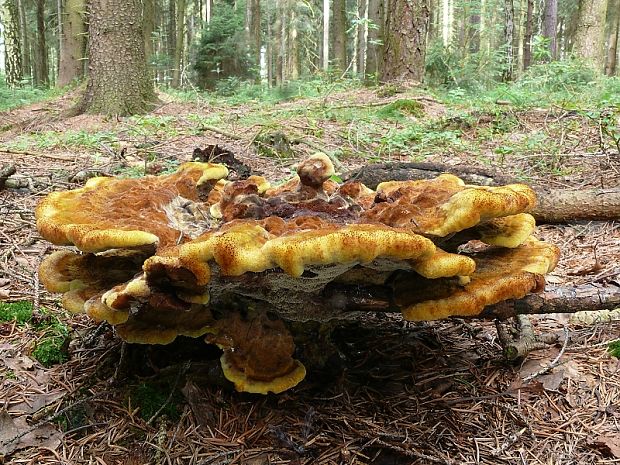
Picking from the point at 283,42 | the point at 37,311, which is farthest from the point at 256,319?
the point at 283,42

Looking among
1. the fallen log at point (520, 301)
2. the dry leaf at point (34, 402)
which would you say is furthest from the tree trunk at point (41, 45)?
the fallen log at point (520, 301)

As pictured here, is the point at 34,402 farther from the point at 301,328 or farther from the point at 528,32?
the point at 528,32

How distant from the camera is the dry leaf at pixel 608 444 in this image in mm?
2178

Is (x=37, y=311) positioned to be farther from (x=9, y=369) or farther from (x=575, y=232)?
(x=575, y=232)

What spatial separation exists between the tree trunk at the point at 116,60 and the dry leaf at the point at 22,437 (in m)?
7.99

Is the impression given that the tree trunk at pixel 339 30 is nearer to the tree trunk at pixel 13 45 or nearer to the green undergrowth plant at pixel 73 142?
the green undergrowth plant at pixel 73 142

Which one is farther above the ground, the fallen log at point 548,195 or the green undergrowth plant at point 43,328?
the fallen log at point 548,195

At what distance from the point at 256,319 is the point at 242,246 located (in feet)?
2.17

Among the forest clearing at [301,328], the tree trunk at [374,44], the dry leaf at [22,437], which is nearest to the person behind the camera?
the forest clearing at [301,328]

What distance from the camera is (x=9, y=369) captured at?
2594 mm

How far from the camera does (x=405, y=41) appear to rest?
1061 cm

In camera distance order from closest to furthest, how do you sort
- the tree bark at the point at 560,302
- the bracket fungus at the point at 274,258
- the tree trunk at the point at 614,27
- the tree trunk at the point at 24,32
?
the bracket fungus at the point at 274,258
the tree bark at the point at 560,302
the tree trunk at the point at 614,27
the tree trunk at the point at 24,32

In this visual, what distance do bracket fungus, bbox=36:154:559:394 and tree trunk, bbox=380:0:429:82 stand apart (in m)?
8.90

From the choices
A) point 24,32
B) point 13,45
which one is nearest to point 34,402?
point 13,45
